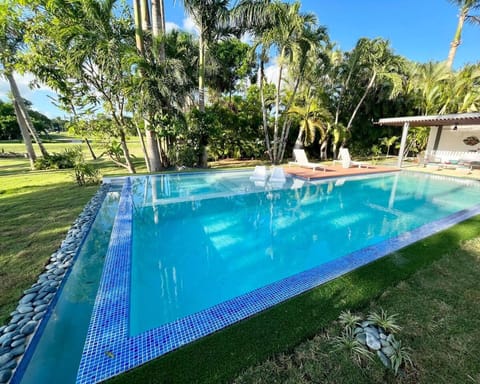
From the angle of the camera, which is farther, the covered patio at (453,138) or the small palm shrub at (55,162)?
the covered patio at (453,138)

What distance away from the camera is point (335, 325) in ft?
7.91

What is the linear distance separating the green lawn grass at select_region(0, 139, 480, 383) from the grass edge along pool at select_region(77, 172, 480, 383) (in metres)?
0.11

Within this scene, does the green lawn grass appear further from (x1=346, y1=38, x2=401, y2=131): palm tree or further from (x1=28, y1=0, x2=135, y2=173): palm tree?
(x1=346, y1=38, x2=401, y2=131): palm tree

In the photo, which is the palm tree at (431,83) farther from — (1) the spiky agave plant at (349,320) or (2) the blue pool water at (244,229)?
(1) the spiky agave plant at (349,320)

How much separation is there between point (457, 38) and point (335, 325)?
24319 millimetres

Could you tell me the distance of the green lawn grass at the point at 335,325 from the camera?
6.27 ft

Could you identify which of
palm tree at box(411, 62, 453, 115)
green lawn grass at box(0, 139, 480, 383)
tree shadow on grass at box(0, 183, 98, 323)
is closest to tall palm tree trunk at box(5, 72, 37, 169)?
tree shadow on grass at box(0, 183, 98, 323)

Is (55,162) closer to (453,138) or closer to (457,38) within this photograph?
(453,138)

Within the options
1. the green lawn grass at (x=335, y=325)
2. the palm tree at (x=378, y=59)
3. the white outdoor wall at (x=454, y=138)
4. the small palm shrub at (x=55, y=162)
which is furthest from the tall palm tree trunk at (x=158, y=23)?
the white outdoor wall at (x=454, y=138)

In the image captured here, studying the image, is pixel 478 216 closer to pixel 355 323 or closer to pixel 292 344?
pixel 355 323

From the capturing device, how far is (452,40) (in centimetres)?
1712

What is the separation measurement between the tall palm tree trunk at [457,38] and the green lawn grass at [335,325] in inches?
792

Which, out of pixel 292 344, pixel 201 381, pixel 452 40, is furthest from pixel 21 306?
pixel 452 40

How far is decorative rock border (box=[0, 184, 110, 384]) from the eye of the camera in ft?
6.46
